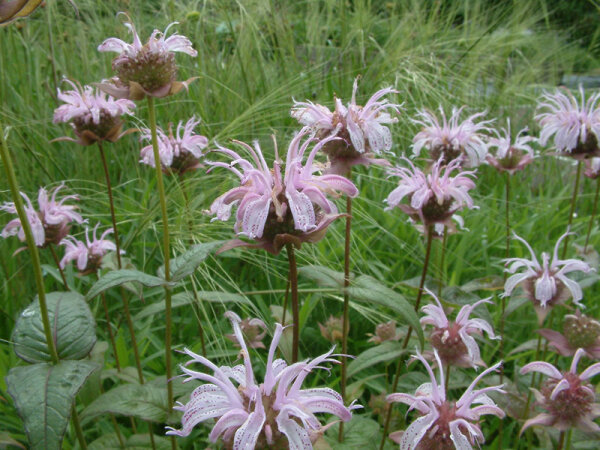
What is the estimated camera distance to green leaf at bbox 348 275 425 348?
98 centimetres

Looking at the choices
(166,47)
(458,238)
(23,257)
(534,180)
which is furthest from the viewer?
(534,180)

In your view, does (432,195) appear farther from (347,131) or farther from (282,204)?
(282,204)

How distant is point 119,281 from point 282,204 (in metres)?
0.34

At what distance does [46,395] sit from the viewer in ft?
2.82

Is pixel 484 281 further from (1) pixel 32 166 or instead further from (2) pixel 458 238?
(1) pixel 32 166

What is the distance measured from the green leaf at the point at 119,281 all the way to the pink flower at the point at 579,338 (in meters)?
0.89

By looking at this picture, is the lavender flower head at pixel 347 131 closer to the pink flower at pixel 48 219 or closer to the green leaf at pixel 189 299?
the green leaf at pixel 189 299

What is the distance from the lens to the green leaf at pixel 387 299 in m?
0.98

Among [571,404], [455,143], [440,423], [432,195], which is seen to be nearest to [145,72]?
[432,195]

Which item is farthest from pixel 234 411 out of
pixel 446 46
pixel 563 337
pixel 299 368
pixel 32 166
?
pixel 446 46

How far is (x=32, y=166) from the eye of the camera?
224cm

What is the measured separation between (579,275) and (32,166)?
204 centimetres

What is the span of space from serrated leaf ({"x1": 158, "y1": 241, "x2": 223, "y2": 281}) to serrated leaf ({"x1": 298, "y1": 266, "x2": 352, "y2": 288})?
184 mm

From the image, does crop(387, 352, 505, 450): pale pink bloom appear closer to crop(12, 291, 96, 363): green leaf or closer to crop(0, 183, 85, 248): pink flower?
crop(12, 291, 96, 363): green leaf
